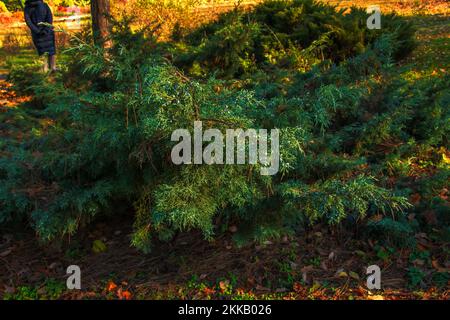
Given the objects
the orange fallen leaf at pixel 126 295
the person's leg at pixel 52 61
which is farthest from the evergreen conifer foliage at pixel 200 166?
the person's leg at pixel 52 61

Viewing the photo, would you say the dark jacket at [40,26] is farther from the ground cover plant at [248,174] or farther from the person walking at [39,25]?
the ground cover plant at [248,174]

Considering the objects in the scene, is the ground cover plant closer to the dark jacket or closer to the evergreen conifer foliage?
the evergreen conifer foliage

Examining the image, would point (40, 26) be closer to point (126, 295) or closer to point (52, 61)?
point (52, 61)

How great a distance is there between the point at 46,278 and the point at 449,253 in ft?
9.81

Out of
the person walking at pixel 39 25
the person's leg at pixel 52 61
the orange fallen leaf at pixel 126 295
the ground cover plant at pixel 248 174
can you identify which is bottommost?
the orange fallen leaf at pixel 126 295

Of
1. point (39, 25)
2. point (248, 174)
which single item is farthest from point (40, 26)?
point (248, 174)

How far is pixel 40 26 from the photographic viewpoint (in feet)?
28.9

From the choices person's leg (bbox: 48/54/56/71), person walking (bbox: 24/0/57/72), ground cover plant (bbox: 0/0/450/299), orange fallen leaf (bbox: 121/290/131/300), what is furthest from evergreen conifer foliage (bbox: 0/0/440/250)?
person's leg (bbox: 48/54/56/71)

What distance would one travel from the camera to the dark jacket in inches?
344

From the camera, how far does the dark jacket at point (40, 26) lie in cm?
873

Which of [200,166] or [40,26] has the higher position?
[40,26]

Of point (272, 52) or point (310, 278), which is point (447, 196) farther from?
point (272, 52)

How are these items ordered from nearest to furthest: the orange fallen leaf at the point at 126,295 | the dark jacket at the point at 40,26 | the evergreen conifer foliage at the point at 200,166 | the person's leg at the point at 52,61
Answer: the evergreen conifer foliage at the point at 200,166, the orange fallen leaf at the point at 126,295, the dark jacket at the point at 40,26, the person's leg at the point at 52,61

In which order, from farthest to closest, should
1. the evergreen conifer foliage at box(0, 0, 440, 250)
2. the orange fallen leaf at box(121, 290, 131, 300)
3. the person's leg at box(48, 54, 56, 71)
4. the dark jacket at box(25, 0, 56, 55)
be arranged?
1. the person's leg at box(48, 54, 56, 71)
2. the dark jacket at box(25, 0, 56, 55)
3. the orange fallen leaf at box(121, 290, 131, 300)
4. the evergreen conifer foliage at box(0, 0, 440, 250)
